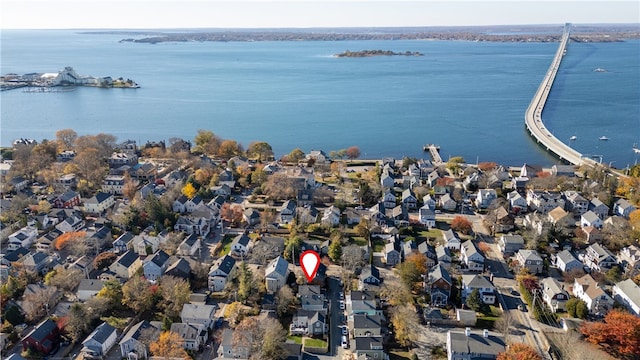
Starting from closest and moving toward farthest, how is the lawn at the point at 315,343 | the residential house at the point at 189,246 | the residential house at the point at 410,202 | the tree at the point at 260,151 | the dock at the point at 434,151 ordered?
the lawn at the point at 315,343 < the residential house at the point at 189,246 < the residential house at the point at 410,202 < the tree at the point at 260,151 < the dock at the point at 434,151

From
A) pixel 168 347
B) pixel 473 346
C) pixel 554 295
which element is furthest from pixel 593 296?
pixel 168 347

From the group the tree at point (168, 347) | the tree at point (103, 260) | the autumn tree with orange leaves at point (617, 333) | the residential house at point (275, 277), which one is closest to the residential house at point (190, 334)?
the tree at point (168, 347)

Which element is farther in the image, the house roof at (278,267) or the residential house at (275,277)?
the house roof at (278,267)

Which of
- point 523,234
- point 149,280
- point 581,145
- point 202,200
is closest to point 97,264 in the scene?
point 149,280

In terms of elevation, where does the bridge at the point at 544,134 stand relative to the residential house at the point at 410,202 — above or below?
above

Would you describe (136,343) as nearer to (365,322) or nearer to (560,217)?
(365,322)

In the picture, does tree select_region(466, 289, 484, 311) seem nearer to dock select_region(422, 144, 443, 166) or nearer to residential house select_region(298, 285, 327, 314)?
residential house select_region(298, 285, 327, 314)

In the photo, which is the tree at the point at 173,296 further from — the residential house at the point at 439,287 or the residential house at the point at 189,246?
the residential house at the point at 439,287
